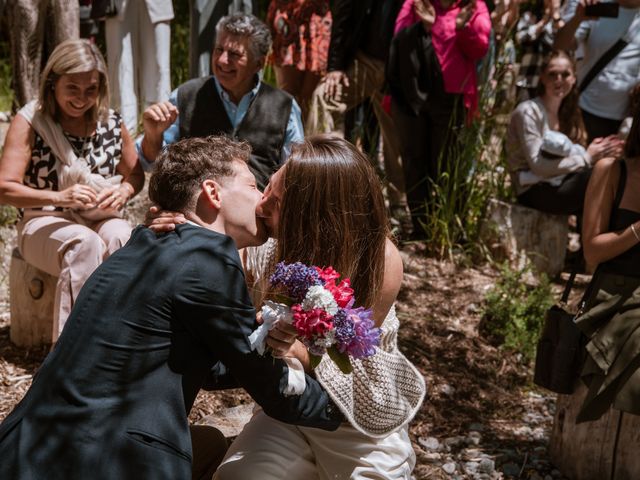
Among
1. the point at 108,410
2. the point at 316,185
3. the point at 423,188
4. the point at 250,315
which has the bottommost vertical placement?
the point at 423,188

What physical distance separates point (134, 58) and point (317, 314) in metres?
5.03

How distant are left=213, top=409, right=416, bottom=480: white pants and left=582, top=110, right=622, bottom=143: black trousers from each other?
4.38m

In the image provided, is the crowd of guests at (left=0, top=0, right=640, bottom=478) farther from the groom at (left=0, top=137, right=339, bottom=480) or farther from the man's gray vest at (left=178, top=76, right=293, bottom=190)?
the groom at (left=0, top=137, right=339, bottom=480)

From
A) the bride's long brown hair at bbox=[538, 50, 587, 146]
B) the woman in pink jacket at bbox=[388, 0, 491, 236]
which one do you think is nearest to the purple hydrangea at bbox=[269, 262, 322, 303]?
the woman in pink jacket at bbox=[388, 0, 491, 236]

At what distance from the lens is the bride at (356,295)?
260cm

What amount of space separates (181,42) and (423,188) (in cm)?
442

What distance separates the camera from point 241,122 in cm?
465

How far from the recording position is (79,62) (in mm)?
4262

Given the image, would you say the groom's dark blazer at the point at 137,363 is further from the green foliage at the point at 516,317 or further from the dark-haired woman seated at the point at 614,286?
the green foliage at the point at 516,317

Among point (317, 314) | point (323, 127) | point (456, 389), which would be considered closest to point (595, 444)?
point (456, 389)

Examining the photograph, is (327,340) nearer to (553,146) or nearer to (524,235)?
(553,146)

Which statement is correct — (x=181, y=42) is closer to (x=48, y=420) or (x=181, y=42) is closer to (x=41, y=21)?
(x=41, y=21)

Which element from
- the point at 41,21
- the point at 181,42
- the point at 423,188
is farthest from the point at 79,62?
the point at 181,42

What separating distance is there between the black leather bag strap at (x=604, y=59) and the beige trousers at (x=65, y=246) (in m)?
3.66
